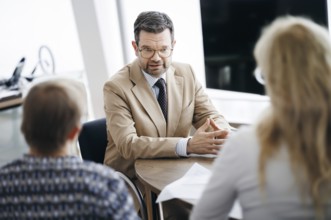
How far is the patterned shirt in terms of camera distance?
1103 mm

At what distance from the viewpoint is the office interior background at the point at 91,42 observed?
332 cm

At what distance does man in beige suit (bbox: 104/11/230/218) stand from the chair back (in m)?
0.07

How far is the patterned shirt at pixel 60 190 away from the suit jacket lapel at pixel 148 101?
3.32 ft

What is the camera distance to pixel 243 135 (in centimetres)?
106

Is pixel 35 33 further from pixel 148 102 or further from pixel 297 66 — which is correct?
pixel 297 66

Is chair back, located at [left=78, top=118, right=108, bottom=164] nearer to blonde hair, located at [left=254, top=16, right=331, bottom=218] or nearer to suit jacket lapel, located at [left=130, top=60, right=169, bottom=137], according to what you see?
suit jacket lapel, located at [left=130, top=60, right=169, bottom=137]

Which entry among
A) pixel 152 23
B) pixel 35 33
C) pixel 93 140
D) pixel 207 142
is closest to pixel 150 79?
pixel 152 23

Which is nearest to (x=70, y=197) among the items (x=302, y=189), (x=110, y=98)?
(x=302, y=189)

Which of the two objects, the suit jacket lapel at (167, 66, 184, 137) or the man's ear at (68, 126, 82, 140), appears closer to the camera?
the man's ear at (68, 126, 82, 140)

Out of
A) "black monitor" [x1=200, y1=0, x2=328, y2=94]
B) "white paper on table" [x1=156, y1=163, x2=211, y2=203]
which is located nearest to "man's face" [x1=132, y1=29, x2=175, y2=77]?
"white paper on table" [x1=156, y1=163, x2=211, y2=203]

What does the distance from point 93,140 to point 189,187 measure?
84 cm

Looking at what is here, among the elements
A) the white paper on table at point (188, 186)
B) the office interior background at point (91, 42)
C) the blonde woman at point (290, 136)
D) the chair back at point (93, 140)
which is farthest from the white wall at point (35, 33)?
the blonde woman at point (290, 136)

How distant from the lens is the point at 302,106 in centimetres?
98

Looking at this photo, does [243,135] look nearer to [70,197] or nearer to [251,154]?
[251,154]
